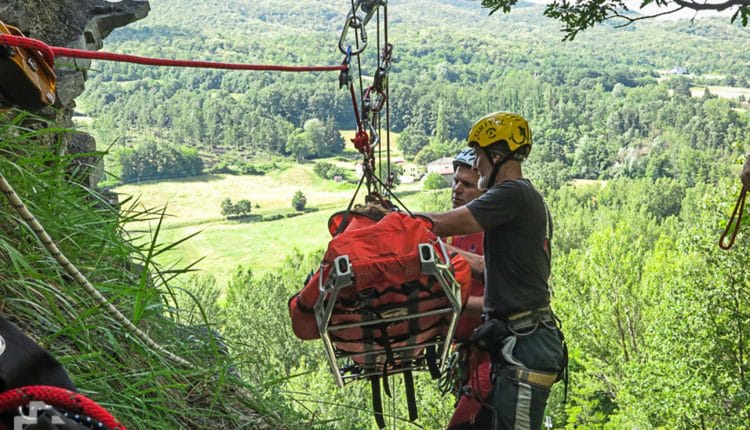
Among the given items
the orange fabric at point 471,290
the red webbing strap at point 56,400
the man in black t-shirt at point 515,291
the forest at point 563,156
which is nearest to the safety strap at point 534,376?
the man in black t-shirt at point 515,291

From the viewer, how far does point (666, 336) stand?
1738 centimetres

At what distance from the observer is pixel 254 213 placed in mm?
97000

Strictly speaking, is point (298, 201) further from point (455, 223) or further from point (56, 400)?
point (56, 400)

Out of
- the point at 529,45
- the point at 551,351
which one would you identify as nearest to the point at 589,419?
the point at 551,351

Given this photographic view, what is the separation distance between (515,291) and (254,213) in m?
95.7

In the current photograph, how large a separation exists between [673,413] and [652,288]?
10091mm

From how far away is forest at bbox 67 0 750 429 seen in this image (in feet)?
51.6

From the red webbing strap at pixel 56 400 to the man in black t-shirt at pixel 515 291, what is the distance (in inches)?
77.9

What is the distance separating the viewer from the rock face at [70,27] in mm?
3352

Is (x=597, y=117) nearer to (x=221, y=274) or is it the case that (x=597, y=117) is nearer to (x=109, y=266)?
(x=221, y=274)

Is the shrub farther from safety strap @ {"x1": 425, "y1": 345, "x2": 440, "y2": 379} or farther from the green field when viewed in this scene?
safety strap @ {"x1": 425, "y1": 345, "x2": 440, "y2": 379}

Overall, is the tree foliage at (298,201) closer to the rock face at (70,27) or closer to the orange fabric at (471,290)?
Answer: the rock face at (70,27)

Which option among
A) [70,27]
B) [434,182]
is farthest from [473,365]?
[434,182]

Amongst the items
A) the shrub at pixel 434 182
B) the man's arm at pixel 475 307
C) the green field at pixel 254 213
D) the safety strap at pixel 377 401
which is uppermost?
the man's arm at pixel 475 307
